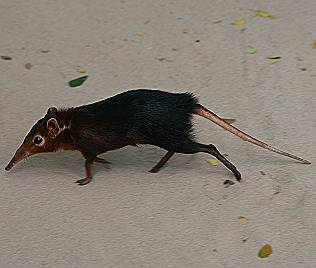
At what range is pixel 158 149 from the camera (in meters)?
3.30

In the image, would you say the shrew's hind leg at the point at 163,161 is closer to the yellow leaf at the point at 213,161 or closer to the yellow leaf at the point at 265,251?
the yellow leaf at the point at 213,161

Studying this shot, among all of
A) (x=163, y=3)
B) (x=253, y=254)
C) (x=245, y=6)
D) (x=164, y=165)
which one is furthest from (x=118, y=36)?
(x=253, y=254)

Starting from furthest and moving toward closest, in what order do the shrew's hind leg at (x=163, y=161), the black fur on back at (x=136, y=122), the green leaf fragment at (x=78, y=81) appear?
the green leaf fragment at (x=78, y=81) < the shrew's hind leg at (x=163, y=161) < the black fur on back at (x=136, y=122)

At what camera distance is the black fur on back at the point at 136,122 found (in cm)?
292

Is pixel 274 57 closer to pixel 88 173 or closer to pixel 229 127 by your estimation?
pixel 229 127

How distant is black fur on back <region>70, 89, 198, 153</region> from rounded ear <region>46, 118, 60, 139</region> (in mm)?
64

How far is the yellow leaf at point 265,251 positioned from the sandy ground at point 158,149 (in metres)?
0.02

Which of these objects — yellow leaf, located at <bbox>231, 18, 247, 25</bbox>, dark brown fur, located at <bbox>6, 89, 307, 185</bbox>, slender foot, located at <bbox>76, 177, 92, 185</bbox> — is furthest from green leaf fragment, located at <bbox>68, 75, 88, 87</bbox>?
yellow leaf, located at <bbox>231, 18, 247, 25</bbox>

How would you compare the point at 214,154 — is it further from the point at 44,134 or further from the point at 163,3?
the point at 163,3

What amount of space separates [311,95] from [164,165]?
0.93m

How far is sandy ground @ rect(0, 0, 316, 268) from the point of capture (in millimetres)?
2770

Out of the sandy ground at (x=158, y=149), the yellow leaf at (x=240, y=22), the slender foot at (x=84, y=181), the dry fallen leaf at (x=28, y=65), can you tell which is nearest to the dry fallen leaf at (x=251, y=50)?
the sandy ground at (x=158, y=149)

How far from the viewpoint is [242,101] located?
355 cm

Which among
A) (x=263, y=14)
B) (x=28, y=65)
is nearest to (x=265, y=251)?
(x=28, y=65)
